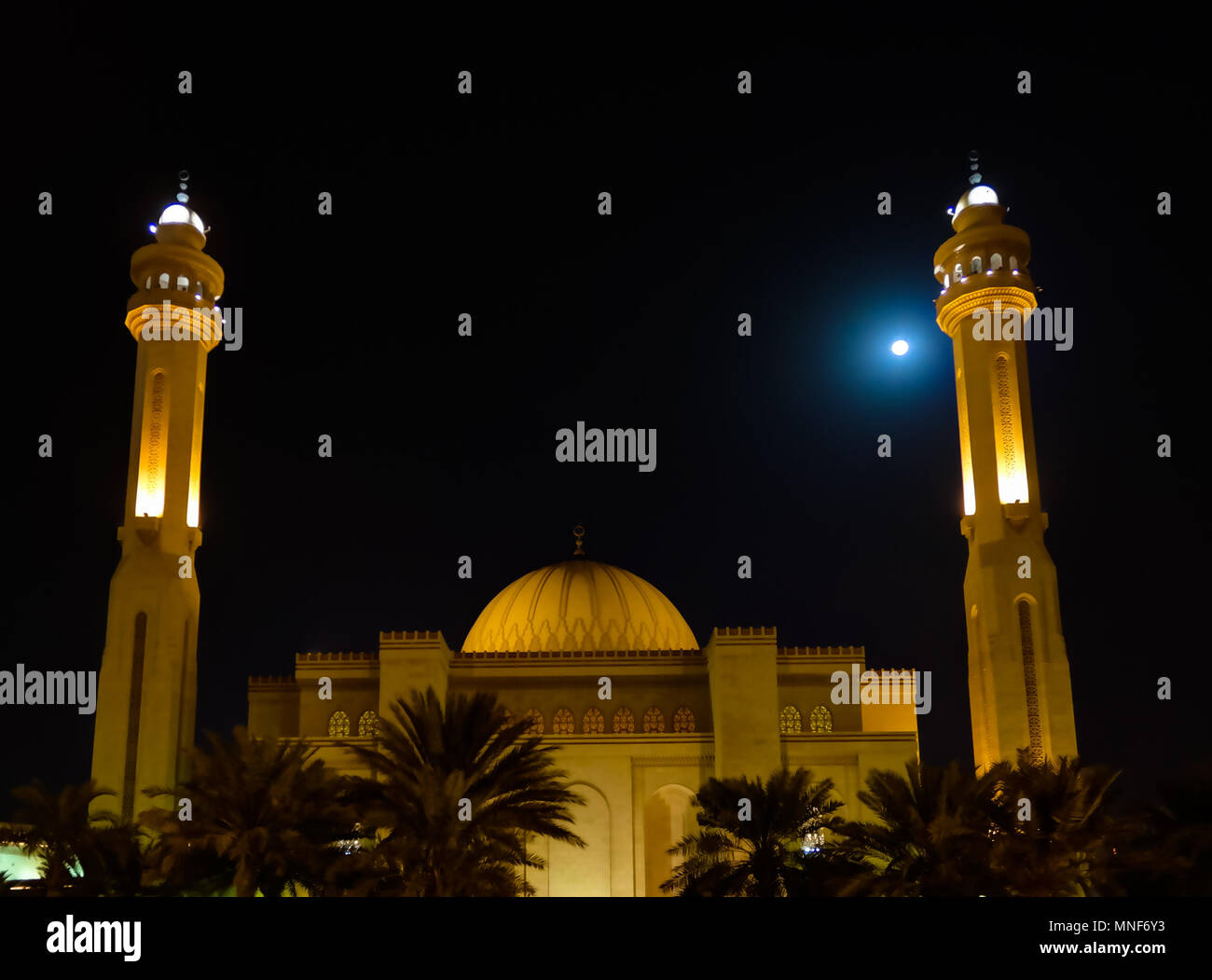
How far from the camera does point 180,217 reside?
32.1m

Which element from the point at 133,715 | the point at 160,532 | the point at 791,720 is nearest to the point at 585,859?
the point at 791,720

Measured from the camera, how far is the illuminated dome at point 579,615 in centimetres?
3322

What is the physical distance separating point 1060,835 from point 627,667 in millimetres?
12466

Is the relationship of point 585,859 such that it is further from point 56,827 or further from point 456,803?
point 56,827

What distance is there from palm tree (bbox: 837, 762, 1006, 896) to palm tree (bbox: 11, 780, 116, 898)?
1161 cm

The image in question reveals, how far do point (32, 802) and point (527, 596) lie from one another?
570 inches

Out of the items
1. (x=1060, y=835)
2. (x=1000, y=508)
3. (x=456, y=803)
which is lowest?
(x=1060, y=835)

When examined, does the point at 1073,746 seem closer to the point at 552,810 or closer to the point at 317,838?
the point at 552,810

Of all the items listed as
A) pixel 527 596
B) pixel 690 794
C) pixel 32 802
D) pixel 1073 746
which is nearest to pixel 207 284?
pixel 527 596

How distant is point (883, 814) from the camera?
830 inches

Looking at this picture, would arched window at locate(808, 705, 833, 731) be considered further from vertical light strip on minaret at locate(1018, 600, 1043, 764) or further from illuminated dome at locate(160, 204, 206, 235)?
illuminated dome at locate(160, 204, 206, 235)

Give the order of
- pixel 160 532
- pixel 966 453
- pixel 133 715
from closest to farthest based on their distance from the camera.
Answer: pixel 133 715 < pixel 160 532 < pixel 966 453

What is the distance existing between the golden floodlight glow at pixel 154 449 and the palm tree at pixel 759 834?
14.2 metres

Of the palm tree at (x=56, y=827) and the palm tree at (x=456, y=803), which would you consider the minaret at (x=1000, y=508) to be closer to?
the palm tree at (x=456, y=803)
